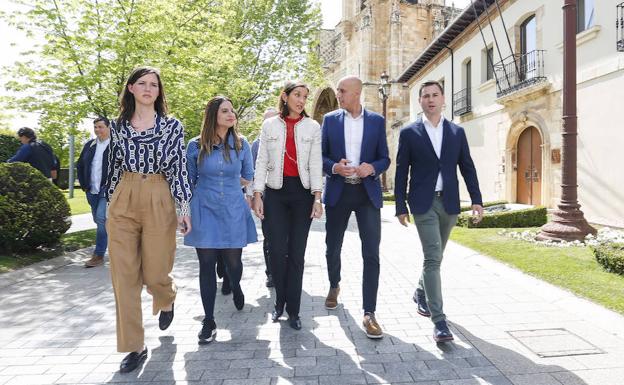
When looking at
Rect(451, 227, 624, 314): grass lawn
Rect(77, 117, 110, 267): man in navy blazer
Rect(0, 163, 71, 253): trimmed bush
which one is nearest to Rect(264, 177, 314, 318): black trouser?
Rect(451, 227, 624, 314): grass lawn

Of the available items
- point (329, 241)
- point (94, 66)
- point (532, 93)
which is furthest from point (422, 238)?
point (532, 93)

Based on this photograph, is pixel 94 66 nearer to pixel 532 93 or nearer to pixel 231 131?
pixel 231 131

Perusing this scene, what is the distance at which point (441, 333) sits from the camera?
341 cm

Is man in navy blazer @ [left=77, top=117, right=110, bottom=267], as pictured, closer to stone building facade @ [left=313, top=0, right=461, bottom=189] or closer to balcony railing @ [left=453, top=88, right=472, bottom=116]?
balcony railing @ [left=453, top=88, right=472, bottom=116]

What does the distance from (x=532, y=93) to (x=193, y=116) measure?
10672 mm

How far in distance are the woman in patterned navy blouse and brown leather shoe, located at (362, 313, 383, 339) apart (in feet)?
5.73

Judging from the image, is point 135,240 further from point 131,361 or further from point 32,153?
point 32,153

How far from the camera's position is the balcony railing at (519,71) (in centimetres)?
1330

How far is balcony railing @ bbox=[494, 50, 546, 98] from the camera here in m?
13.3

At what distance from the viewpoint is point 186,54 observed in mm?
9414

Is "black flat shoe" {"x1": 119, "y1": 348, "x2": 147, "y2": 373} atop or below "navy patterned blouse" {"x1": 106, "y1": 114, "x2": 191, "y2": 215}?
below

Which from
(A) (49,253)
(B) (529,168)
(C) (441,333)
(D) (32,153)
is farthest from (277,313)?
(B) (529,168)

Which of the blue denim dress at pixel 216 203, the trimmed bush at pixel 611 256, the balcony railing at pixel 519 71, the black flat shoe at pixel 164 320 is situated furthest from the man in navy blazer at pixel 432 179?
the balcony railing at pixel 519 71

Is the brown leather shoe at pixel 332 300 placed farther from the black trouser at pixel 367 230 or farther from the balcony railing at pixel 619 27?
the balcony railing at pixel 619 27
